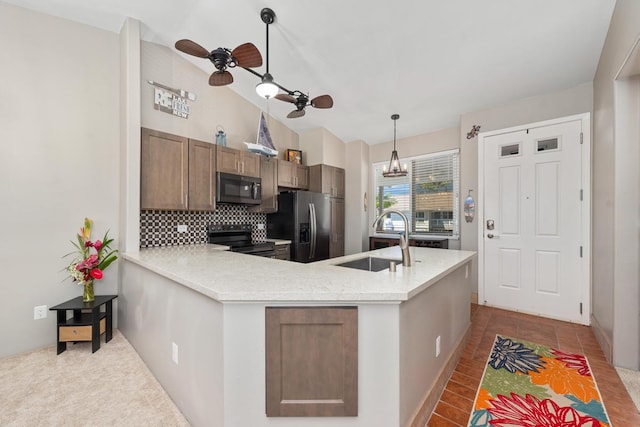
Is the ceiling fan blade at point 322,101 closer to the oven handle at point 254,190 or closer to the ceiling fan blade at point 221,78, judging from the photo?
the ceiling fan blade at point 221,78

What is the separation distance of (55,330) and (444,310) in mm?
3521

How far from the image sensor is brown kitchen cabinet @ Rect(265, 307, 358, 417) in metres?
1.30

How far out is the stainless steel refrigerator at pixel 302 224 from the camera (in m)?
4.12

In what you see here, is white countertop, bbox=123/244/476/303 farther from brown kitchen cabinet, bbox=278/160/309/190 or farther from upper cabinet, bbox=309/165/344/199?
upper cabinet, bbox=309/165/344/199

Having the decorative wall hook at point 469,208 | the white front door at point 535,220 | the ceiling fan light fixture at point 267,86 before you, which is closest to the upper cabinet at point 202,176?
the ceiling fan light fixture at point 267,86

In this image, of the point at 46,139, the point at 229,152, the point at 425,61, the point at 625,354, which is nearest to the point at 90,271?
the point at 46,139

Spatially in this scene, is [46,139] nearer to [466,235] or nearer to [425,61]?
[425,61]

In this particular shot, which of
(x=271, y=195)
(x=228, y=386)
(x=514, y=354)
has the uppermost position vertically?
(x=271, y=195)

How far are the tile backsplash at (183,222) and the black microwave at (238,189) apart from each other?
1.34 ft

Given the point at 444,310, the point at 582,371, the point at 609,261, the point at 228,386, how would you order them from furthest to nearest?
the point at 609,261, the point at 582,371, the point at 444,310, the point at 228,386

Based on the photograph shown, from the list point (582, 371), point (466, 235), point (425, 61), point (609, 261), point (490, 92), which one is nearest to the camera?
point (582, 371)

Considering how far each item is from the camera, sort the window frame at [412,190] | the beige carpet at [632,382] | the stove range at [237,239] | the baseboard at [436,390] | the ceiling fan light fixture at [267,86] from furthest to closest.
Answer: the window frame at [412,190] → the stove range at [237,239] → the ceiling fan light fixture at [267,86] → the beige carpet at [632,382] → the baseboard at [436,390]

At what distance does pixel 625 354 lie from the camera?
86.7 inches

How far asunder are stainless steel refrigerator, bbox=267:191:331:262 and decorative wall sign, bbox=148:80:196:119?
1732 millimetres
